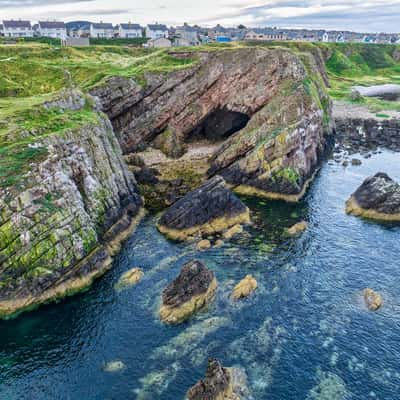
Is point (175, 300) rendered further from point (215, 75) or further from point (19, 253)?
point (215, 75)

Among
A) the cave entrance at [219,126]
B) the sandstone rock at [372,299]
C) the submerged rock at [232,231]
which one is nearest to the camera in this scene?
the sandstone rock at [372,299]

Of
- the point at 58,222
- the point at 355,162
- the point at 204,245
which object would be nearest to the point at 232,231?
the point at 204,245

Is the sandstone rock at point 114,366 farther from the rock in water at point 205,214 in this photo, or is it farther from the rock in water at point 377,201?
the rock in water at point 377,201

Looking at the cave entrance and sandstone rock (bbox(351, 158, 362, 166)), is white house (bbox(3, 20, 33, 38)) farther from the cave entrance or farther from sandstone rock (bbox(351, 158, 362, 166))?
sandstone rock (bbox(351, 158, 362, 166))

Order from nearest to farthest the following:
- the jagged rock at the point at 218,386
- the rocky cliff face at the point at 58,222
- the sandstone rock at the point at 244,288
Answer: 1. the jagged rock at the point at 218,386
2. the rocky cliff face at the point at 58,222
3. the sandstone rock at the point at 244,288

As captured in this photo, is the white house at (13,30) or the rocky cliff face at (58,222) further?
the white house at (13,30)

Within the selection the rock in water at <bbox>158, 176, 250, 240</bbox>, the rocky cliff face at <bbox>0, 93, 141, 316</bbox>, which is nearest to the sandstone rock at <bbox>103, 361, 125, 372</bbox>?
the rocky cliff face at <bbox>0, 93, 141, 316</bbox>

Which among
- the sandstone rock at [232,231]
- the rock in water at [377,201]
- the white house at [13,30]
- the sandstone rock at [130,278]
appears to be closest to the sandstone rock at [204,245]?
the sandstone rock at [232,231]
